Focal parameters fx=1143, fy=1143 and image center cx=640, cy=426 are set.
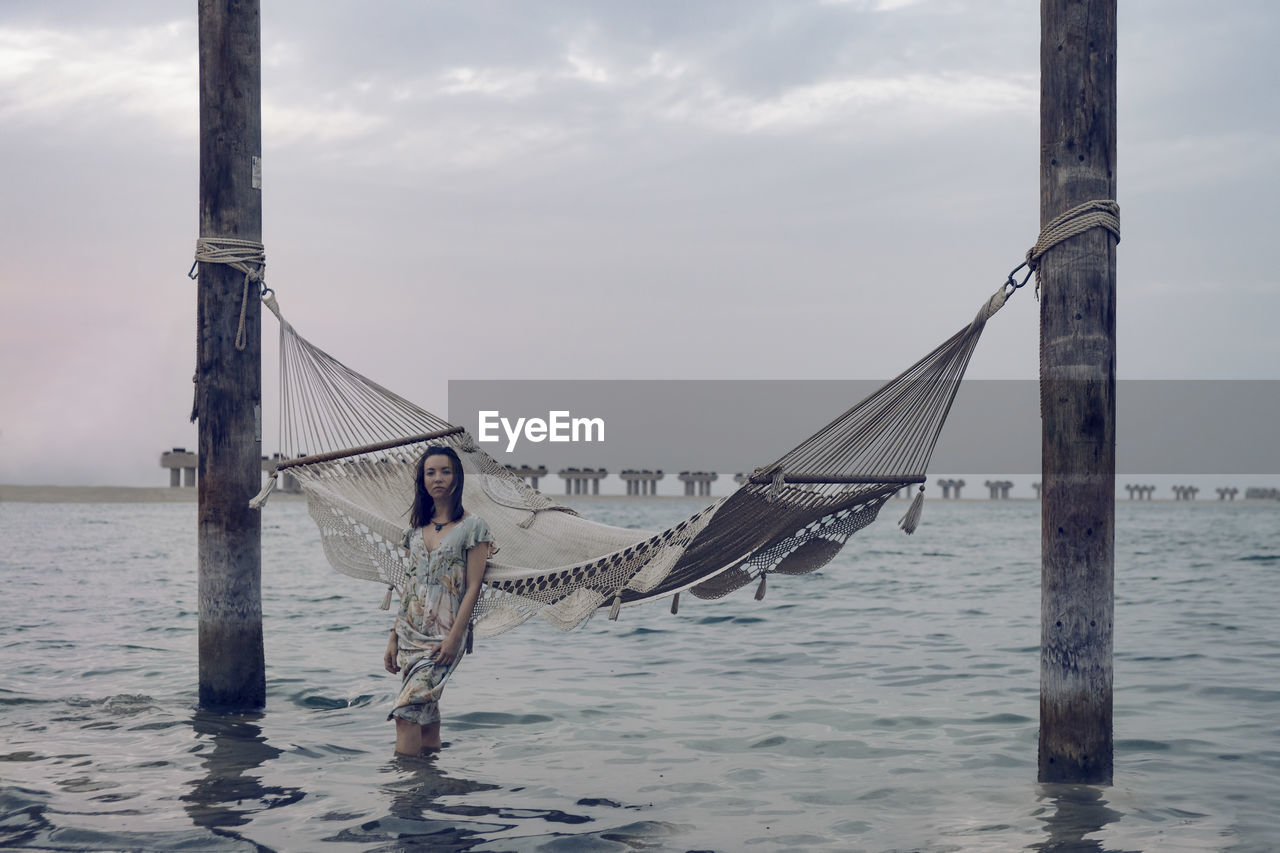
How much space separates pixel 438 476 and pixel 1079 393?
2.63 metres

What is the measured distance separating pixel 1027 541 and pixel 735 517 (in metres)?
28.9

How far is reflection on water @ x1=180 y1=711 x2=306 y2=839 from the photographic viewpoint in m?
4.41

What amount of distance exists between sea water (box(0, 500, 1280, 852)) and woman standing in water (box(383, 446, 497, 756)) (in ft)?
1.61

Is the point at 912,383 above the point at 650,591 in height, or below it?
above

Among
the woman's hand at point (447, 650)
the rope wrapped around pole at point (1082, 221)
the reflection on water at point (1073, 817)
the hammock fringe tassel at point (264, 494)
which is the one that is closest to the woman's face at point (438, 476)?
the woman's hand at point (447, 650)

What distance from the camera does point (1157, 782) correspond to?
5.32m

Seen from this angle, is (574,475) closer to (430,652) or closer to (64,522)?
(64,522)

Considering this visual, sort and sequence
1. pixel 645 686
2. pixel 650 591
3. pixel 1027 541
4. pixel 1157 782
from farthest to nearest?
pixel 1027 541, pixel 645 686, pixel 1157 782, pixel 650 591

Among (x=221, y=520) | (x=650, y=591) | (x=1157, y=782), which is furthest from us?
(x=221, y=520)

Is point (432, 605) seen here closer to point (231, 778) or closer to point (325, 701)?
point (231, 778)

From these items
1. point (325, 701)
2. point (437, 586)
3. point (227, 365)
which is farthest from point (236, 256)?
point (325, 701)

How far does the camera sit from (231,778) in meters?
4.93

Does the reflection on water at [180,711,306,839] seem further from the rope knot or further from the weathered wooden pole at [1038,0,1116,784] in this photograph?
the rope knot

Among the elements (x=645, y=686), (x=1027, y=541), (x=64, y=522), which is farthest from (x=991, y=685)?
(x=64, y=522)
